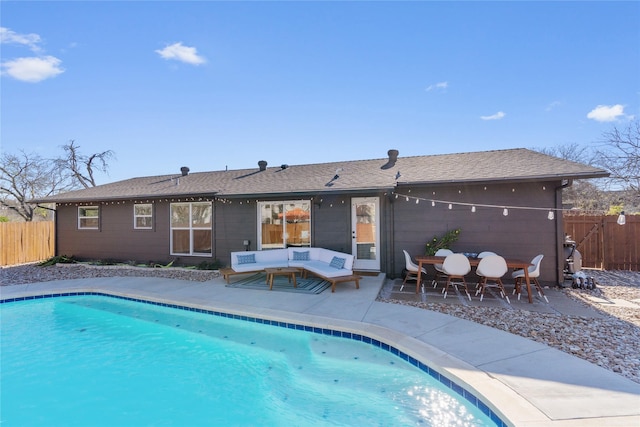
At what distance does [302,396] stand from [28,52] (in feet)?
37.1

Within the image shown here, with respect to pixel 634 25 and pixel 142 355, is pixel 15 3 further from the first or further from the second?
pixel 634 25

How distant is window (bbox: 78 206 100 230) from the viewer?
11.1 metres

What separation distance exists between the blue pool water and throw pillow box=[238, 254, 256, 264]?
2.60 meters

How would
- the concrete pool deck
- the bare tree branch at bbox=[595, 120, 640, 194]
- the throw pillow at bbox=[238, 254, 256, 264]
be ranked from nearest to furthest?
the concrete pool deck, the throw pillow at bbox=[238, 254, 256, 264], the bare tree branch at bbox=[595, 120, 640, 194]

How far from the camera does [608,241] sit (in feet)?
28.6

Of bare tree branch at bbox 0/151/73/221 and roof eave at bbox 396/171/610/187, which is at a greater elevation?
bare tree branch at bbox 0/151/73/221

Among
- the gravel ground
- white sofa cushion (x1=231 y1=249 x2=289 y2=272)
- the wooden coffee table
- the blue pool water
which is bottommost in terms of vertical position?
the blue pool water

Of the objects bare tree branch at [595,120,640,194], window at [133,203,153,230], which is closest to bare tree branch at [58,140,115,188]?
window at [133,203,153,230]

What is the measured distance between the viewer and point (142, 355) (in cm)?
433

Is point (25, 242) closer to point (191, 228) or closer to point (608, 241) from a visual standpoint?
point (191, 228)

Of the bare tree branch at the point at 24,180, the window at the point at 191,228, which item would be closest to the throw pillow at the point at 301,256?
the window at the point at 191,228

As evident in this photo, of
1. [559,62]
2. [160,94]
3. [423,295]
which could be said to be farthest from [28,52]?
[559,62]

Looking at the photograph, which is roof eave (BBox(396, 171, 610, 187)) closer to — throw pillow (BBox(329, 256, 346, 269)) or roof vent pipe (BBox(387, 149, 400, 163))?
throw pillow (BBox(329, 256, 346, 269))

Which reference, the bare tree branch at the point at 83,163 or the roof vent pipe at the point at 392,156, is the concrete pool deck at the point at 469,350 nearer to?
the roof vent pipe at the point at 392,156
